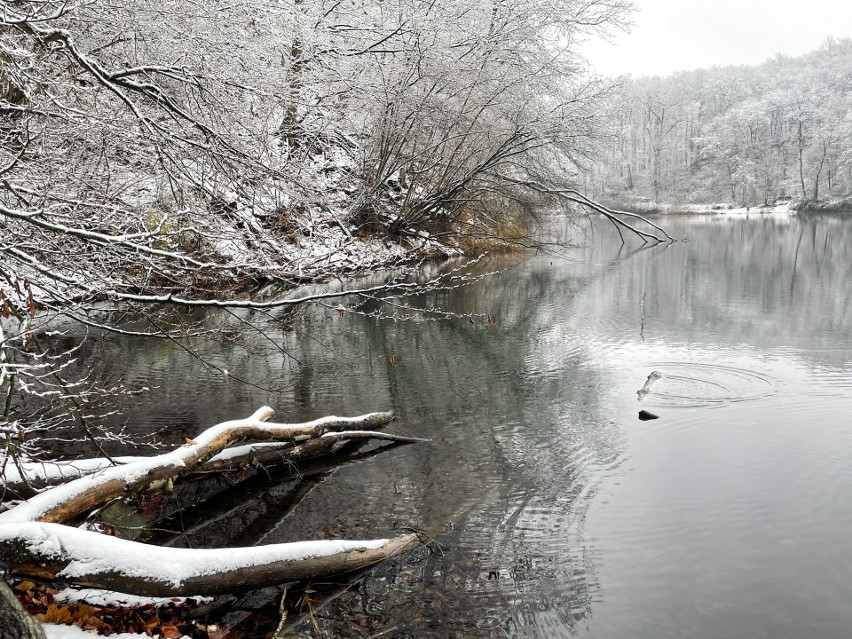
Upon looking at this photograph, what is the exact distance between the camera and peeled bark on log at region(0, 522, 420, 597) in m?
3.46

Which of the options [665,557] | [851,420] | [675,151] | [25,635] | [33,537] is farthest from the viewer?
[675,151]

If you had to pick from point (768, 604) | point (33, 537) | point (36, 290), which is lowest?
point (768, 604)

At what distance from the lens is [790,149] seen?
2980 inches

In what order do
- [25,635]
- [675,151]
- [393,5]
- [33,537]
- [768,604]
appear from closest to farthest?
[25,635], [33,537], [768,604], [393,5], [675,151]

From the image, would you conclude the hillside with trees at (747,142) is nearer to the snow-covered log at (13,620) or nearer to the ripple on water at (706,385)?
the ripple on water at (706,385)

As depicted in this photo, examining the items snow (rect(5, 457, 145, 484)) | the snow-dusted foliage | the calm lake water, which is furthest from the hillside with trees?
snow (rect(5, 457, 145, 484))

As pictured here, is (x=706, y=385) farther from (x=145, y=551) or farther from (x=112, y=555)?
(x=112, y=555)

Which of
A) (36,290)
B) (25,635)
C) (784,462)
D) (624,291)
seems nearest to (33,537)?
(25,635)

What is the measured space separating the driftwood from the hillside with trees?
190ft

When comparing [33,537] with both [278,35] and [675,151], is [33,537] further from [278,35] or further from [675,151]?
[675,151]

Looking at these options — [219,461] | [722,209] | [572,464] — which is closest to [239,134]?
[219,461]

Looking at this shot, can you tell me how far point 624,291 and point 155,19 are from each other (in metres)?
14.0

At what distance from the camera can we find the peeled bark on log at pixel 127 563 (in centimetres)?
346

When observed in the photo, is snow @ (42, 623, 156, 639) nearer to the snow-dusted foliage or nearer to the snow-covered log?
the snow-covered log
